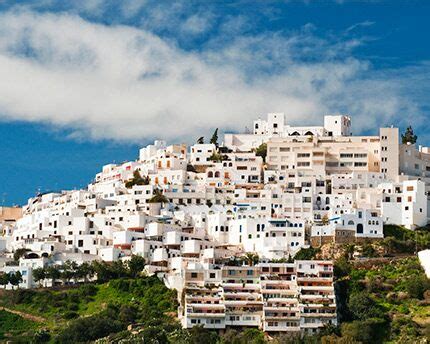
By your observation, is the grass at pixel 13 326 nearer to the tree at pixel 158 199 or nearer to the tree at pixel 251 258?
the tree at pixel 251 258

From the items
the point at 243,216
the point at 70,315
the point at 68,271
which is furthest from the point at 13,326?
the point at 243,216

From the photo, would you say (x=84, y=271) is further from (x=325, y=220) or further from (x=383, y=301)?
(x=383, y=301)

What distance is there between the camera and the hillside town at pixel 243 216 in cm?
6856

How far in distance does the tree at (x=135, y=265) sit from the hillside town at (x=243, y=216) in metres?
0.54

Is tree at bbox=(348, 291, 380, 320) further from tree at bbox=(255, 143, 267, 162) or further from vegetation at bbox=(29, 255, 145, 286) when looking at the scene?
tree at bbox=(255, 143, 267, 162)

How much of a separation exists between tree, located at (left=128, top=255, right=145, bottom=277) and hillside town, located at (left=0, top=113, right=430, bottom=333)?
0.54 m

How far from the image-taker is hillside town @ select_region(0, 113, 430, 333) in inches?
2699

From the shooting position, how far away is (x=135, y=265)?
2980 inches

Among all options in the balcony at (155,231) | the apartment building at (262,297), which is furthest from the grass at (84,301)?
the balcony at (155,231)

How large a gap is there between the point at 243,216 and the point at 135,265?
8084mm

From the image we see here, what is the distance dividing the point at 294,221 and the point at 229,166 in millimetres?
13832

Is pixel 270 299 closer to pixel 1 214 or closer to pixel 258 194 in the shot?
pixel 258 194

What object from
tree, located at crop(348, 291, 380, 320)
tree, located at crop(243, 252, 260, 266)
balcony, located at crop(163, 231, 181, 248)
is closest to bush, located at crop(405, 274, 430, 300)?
tree, located at crop(348, 291, 380, 320)

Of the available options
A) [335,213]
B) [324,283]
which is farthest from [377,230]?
[324,283]
